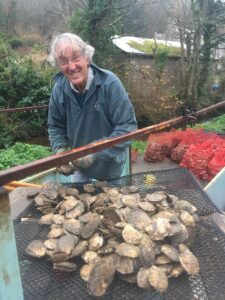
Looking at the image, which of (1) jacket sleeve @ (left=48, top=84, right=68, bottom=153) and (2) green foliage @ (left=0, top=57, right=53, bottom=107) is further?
(2) green foliage @ (left=0, top=57, right=53, bottom=107)

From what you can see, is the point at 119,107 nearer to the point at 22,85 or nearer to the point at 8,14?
the point at 22,85

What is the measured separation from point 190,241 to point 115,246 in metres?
0.36

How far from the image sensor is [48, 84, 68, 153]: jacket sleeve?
2744mm

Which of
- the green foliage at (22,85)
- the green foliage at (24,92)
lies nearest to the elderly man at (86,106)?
the green foliage at (24,92)

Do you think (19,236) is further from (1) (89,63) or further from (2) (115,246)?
(1) (89,63)

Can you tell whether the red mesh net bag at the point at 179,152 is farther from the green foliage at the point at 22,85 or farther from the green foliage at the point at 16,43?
the green foliage at the point at 16,43

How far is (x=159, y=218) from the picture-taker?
167cm

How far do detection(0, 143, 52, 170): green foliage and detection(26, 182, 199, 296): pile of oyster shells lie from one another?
14.3 feet

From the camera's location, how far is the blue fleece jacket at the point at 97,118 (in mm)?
2488

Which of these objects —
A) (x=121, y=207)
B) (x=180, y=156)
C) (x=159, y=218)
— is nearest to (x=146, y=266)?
(x=159, y=218)

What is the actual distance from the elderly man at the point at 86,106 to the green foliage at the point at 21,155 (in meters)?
3.49

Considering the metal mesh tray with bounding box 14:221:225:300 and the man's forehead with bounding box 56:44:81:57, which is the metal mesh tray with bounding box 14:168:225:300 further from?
the man's forehead with bounding box 56:44:81:57

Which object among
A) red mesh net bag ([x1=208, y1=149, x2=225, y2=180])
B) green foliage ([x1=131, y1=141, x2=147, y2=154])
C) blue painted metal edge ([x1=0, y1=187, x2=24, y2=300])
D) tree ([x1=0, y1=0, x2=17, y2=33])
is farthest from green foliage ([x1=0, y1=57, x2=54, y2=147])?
tree ([x1=0, y1=0, x2=17, y2=33])

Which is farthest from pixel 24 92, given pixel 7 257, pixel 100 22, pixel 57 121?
pixel 7 257
